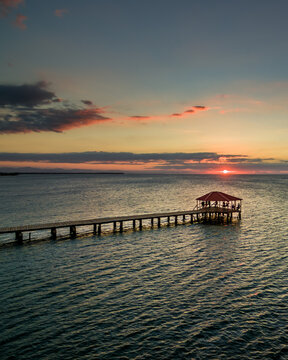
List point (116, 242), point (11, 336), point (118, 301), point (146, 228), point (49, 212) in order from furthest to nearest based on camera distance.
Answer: point (49, 212) < point (146, 228) < point (116, 242) < point (118, 301) < point (11, 336)

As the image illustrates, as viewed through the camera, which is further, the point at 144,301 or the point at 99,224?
the point at 99,224

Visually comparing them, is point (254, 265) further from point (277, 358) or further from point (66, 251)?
point (66, 251)

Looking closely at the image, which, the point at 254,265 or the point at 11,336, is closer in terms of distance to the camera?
the point at 11,336

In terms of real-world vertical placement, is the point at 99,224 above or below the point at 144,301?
above

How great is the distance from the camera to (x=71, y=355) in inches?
510

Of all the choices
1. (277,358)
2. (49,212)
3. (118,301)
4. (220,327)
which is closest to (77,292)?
(118,301)

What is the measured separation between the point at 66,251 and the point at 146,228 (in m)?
15.6

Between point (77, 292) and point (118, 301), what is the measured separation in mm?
3268

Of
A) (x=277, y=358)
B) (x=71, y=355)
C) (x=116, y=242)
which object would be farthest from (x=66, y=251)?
(x=277, y=358)

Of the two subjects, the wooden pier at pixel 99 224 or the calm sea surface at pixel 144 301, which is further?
the wooden pier at pixel 99 224

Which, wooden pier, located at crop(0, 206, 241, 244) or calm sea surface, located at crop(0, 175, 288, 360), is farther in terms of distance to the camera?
wooden pier, located at crop(0, 206, 241, 244)

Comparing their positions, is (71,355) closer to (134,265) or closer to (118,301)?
(118,301)

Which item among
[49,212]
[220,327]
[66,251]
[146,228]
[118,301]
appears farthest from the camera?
[49,212]

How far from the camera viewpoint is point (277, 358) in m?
13.0
